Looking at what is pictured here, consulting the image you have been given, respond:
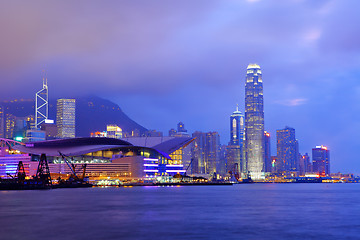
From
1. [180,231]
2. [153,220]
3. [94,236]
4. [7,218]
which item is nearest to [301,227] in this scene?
[180,231]

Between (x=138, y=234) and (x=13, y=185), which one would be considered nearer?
(x=138, y=234)

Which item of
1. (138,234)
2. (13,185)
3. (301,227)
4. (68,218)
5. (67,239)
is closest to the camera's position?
(67,239)

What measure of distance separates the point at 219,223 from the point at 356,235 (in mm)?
18468

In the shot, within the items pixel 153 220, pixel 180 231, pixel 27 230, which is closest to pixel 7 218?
pixel 27 230

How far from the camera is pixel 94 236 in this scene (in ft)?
181

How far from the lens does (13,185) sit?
618 ft

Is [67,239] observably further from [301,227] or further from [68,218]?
[301,227]

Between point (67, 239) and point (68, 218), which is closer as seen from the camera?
point (67, 239)

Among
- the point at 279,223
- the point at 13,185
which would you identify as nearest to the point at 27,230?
the point at 279,223

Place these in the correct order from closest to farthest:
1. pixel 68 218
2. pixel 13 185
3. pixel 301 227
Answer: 1. pixel 301 227
2. pixel 68 218
3. pixel 13 185

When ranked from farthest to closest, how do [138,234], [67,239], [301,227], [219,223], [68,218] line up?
[68,218] < [219,223] < [301,227] < [138,234] < [67,239]

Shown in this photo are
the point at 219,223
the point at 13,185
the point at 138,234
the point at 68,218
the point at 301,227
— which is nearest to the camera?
the point at 138,234

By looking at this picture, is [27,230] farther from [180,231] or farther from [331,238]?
[331,238]

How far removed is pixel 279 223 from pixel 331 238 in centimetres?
1308
